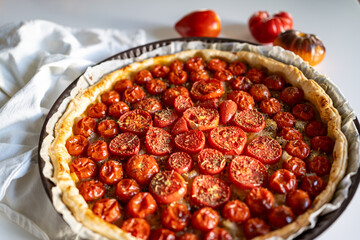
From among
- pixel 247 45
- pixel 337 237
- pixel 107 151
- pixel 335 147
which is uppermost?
pixel 247 45

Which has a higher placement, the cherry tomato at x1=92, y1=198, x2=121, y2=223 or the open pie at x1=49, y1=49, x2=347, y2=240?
the open pie at x1=49, y1=49, x2=347, y2=240

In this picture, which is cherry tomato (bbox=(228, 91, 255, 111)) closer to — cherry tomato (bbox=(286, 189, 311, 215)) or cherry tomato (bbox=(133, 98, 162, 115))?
cherry tomato (bbox=(133, 98, 162, 115))

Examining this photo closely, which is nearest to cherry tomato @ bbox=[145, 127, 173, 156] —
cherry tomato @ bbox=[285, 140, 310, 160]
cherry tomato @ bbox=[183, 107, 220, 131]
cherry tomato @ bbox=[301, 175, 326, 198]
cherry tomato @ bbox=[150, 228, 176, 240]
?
cherry tomato @ bbox=[183, 107, 220, 131]

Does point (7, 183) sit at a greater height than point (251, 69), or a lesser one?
lesser

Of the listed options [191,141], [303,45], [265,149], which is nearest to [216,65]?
[303,45]

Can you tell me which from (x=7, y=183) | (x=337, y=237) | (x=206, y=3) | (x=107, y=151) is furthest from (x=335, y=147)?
(x=206, y=3)

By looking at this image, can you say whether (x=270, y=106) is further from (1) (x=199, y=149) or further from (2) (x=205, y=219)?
(2) (x=205, y=219)

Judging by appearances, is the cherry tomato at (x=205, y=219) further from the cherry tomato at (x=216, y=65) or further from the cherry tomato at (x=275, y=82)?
the cherry tomato at (x=216, y=65)

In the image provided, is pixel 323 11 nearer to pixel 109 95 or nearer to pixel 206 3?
pixel 206 3
